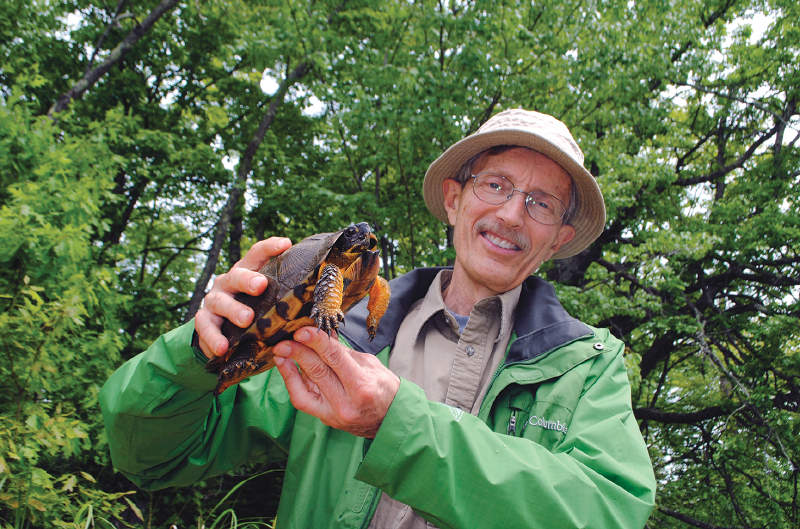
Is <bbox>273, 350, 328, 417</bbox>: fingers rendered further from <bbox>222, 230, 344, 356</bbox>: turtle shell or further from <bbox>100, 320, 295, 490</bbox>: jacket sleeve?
<bbox>100, 320, 295, 490</bbox>: jacket sleeve

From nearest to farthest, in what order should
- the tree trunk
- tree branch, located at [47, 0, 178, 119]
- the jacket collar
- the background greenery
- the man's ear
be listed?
the jacket collar, the man's ear, the background greenery, tree branch, located at [47, 0, 178, 119], the tree trunk

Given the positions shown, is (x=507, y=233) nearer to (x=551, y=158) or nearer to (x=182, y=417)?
(x=551, y=158)

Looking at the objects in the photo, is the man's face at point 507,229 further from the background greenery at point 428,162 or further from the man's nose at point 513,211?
the background greenery at point 428,162

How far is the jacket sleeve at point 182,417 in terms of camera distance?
1898mm

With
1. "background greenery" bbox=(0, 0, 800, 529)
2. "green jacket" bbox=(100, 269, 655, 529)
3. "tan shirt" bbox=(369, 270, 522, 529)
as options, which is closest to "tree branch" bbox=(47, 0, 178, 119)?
"background greenery" bbox=(0, 0, 800, 529)

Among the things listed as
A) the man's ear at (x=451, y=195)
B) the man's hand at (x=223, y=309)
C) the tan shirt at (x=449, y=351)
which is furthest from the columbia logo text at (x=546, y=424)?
the man's ear at (x=451, y=195)

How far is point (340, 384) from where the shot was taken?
5.22 ft

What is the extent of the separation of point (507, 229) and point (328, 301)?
1291mm

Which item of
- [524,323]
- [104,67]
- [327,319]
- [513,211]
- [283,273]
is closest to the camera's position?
[327,319]

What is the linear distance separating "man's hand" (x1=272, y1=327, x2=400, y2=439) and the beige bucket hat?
5.26ft

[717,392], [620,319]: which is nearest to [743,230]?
[620,319]

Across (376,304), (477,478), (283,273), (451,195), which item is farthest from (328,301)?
(451,195)

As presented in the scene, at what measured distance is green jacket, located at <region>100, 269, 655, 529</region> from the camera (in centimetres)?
152

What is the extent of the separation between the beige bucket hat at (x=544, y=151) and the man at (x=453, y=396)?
0.01 m
